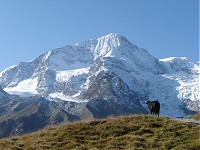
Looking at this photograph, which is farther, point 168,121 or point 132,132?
point 168,121

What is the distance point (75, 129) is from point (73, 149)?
4.31 metres

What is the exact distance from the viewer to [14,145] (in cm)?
2891

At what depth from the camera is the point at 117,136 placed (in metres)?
28.8

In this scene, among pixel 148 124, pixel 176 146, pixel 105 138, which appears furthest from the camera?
pixel 148 124

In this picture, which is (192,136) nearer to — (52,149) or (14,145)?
(52,149)

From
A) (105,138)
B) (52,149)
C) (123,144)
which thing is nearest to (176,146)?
(123,144)

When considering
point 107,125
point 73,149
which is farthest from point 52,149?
point 107,125

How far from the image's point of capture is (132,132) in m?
29.2

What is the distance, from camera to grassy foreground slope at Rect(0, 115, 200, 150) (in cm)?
2628

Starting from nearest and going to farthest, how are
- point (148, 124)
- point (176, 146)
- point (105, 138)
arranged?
point (176, 146), point (105, 138), point (148, 124)

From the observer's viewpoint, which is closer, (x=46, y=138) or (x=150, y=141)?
(x=150, y=141)

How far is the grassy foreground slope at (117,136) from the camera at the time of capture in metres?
26.3

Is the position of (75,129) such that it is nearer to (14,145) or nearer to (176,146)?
(14,145)

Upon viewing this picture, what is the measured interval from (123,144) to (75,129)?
5.08 meters
